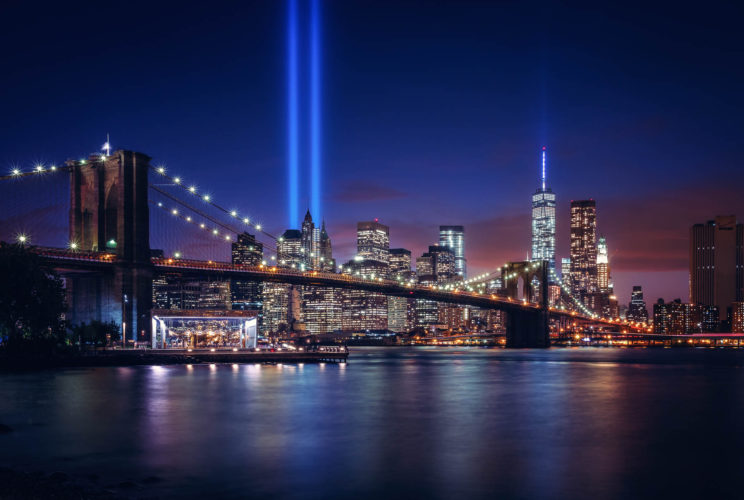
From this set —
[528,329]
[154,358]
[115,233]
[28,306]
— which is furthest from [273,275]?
[528,329]

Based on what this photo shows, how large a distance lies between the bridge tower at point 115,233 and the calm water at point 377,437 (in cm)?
2160

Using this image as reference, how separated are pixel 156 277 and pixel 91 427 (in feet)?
164

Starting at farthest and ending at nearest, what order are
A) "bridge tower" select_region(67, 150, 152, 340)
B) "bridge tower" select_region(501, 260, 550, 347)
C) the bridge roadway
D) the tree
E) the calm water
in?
1. "bridge tower" select_region(501, 260, 550, 347)
2. "bridge tower" select_region(67, 150, 152, 340)
3. the bridge roadway
4. the tree
5. the calm water

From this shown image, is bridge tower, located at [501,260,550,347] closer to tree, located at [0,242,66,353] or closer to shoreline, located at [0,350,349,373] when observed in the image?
shoreline, located at [0,350,349,373]

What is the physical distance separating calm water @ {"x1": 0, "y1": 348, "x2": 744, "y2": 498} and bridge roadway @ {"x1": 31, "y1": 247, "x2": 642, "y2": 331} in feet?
65.2

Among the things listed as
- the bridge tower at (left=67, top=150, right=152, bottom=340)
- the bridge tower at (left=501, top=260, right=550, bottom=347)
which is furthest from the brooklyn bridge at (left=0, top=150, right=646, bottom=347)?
the bridge tower at (left=501, top=260, right=550, bottom=347)

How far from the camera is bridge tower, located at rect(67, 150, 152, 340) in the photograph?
70062mm

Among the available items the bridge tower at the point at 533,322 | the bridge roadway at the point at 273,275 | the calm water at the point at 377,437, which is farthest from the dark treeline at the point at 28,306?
the bridge tower at the point at 533,322

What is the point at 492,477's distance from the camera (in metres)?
19.9

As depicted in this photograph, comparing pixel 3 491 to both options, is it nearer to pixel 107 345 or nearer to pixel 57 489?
pixel 57 489

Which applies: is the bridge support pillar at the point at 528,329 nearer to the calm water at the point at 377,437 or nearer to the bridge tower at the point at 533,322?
the bridge tower at the point at 533,322

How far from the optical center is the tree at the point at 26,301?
52.8 m

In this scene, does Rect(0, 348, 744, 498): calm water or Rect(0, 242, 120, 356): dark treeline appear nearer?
Rect(0, 348, 744, 498): calm water

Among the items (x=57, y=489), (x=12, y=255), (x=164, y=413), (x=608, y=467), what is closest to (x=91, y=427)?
(x=164, y=413)
